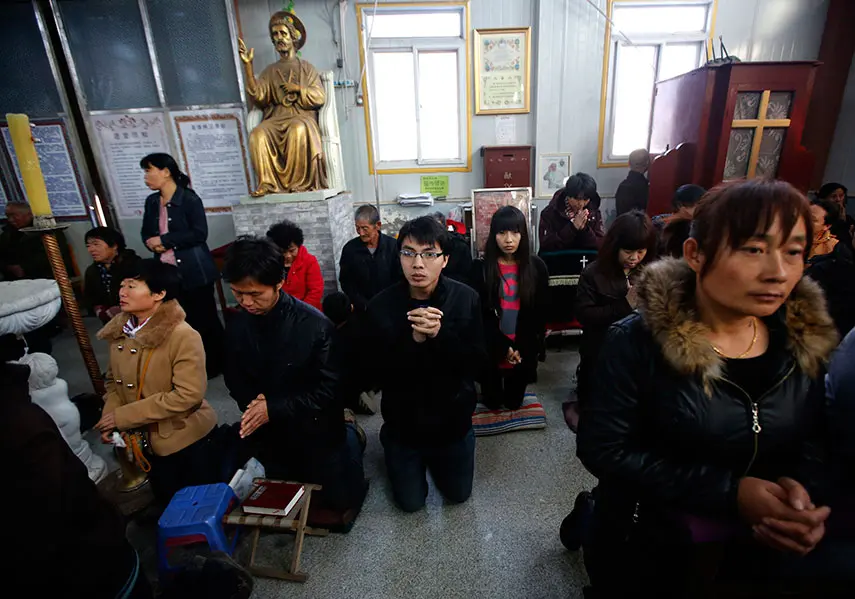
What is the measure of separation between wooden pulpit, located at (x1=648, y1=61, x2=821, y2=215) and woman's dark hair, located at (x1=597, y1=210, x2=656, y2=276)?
7.41ft

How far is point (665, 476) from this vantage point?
109 cm

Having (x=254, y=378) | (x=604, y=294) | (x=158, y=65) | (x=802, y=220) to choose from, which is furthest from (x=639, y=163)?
(x=158, y=65)

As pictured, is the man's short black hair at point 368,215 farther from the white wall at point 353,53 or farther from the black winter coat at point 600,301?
the white wall at point 353,53

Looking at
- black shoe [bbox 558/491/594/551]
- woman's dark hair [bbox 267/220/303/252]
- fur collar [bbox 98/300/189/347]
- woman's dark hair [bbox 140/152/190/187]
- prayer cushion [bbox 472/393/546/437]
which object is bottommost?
prayer cushion [bbox 472/393/546/437]

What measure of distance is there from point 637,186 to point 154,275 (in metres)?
5.04

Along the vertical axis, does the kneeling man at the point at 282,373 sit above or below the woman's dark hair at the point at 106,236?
below

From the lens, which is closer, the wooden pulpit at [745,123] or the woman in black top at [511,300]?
the woman in black top at [511,300]

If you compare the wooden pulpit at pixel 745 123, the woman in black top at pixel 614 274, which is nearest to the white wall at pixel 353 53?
the wooden pulpit at pixel 745 123

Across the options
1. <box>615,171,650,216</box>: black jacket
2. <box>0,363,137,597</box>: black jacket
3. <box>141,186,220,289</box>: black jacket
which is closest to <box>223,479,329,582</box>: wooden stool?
<box>0,363,137,597</box>: black jacket

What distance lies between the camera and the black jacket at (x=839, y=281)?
7.38 ft

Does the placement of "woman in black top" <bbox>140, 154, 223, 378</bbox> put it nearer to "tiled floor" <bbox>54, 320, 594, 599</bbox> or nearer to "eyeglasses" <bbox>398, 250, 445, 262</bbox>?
"tiled floor" <bbox>54, 320, 594, 599</bbox>

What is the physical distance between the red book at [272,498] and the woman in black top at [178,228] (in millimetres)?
2122

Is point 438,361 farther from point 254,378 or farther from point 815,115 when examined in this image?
point 815,115

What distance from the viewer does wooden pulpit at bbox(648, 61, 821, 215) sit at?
149 inches
